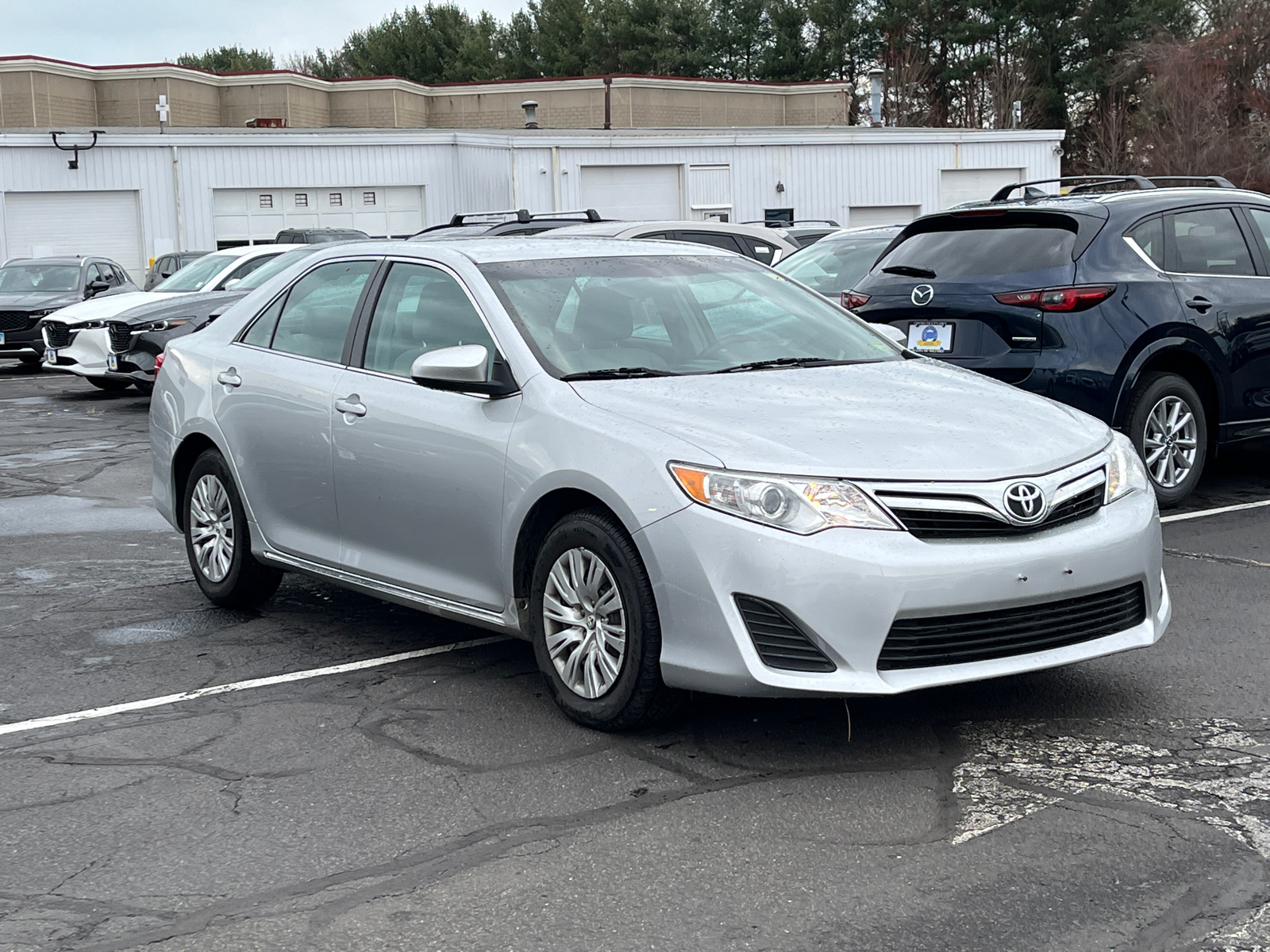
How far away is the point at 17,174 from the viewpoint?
111 ft

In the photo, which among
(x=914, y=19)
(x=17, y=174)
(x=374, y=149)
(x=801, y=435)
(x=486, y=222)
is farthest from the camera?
(x=914, y=19)

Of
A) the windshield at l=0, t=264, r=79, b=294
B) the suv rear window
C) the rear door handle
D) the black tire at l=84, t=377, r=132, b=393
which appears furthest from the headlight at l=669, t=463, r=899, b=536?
the windshield at l=0, t=264, r=79, b=294

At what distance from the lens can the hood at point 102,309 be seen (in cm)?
1714

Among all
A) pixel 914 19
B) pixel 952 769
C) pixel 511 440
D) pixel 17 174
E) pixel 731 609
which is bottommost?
pixel 952 769

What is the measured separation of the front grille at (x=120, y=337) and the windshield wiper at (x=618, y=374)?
12.1m

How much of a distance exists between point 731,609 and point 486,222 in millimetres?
12850

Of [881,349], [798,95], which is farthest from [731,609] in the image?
[798,95]

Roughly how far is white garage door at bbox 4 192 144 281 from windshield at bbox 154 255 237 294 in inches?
679

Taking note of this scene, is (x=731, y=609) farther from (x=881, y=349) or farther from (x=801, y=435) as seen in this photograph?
(x=881, y=349)

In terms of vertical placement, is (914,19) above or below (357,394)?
above

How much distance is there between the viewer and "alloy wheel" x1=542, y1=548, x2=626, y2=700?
487 centimetres

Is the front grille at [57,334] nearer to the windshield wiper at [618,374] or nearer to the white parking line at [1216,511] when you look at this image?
the white parking line at [1216,511]

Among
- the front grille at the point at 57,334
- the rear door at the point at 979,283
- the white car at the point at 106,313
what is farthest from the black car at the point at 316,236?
the rear door at the point at 979,283

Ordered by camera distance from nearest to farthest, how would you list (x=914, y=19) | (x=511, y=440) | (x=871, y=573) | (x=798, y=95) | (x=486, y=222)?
(x=871, y=573), (x=511, y=440), (x=486, y=222), (x=798, y=95), (x=914, y=19)
